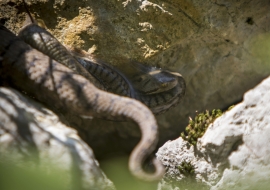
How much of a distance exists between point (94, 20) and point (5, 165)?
9.06 ft

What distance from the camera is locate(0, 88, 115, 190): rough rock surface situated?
402 centimetres

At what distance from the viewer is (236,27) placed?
18.9 ft

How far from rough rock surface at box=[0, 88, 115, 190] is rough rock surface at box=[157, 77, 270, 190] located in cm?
143

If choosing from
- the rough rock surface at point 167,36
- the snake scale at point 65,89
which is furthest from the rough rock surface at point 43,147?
the rough rock surface at point 167,36

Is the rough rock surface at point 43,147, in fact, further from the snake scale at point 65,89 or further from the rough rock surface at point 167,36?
the rough rock surface at point 167,36

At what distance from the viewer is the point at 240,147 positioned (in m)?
4.62

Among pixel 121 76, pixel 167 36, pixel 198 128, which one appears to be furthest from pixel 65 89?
pixel 198 128

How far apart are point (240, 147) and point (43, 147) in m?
2.38

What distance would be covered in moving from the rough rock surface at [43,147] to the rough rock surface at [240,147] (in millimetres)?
1429

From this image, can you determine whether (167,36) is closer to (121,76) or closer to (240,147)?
(121,76)

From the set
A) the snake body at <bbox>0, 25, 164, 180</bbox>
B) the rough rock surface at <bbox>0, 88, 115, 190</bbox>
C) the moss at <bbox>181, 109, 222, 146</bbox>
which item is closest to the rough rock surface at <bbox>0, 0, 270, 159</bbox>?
the snake body at <bbox>0, 25, 164, 180</bbox>

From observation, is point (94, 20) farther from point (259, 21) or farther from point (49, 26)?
point (259, 21)

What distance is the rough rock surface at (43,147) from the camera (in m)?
4.02

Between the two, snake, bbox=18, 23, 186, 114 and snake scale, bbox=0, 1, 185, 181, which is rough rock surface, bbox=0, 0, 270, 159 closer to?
snake, bbox=18, 23, 186, 114
